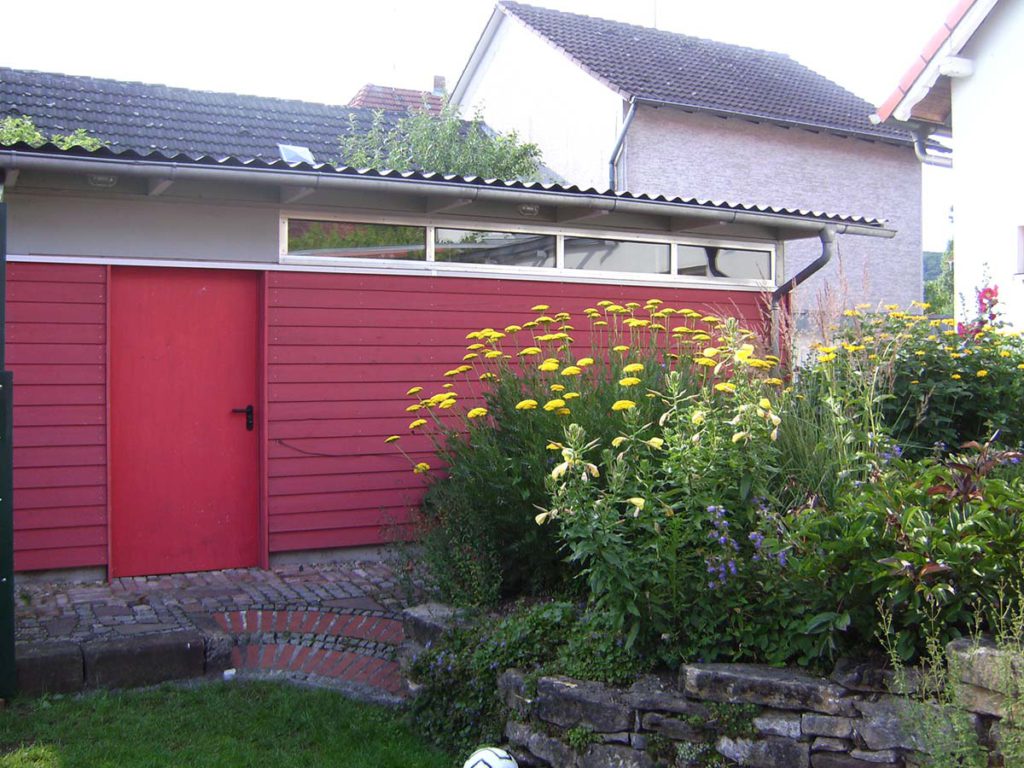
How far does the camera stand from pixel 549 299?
8.74 m

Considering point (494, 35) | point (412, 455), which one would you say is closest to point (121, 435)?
point (412, 455)

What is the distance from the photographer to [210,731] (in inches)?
182

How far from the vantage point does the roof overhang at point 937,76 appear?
1168 centimetres

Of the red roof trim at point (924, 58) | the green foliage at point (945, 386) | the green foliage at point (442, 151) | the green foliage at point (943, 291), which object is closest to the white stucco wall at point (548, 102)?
the green foliage at point (442, 151)

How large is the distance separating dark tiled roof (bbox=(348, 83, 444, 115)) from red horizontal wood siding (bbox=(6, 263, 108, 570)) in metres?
12.9

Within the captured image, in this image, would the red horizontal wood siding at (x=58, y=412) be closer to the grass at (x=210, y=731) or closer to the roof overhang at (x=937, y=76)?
the grass at (x=210, y=731)

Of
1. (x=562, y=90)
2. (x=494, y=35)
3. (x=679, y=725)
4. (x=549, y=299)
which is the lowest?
(x=679, y=725)

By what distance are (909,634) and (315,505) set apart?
515 centimetres

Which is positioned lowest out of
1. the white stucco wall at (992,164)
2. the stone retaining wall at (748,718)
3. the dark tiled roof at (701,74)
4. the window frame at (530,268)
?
the stone retaining wall at (748,718)

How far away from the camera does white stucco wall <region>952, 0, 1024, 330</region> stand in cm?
1144

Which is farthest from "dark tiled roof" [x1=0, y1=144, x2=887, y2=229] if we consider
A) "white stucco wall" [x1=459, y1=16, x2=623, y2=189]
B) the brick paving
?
"white stucco wall" [x1=459, y1=16, x2=623, y2=189]

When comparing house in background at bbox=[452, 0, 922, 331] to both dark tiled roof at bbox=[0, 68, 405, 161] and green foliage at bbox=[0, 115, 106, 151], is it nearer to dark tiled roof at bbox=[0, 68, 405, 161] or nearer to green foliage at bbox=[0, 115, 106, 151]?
dark tiled roof at bbox=[0, 68, 405, 161]

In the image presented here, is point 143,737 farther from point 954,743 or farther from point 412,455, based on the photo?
point 412,455

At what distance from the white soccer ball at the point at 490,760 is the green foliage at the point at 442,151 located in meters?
10.4
